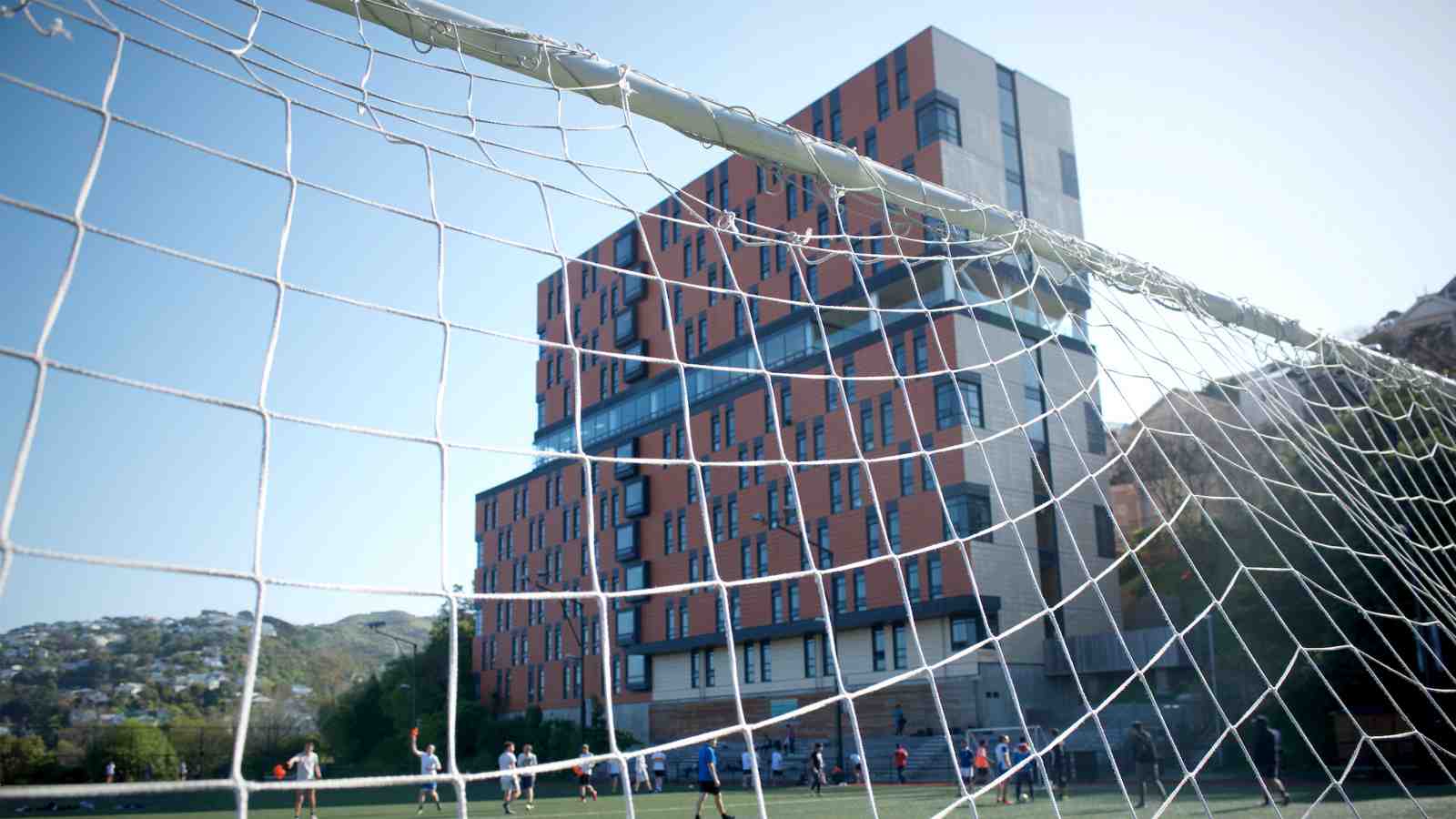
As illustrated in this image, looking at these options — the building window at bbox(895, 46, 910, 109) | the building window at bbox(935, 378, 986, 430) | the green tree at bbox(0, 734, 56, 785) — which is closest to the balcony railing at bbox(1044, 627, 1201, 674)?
the building window at bbox(935, 378, 986, 430)

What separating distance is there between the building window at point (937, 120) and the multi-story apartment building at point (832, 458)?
8cm

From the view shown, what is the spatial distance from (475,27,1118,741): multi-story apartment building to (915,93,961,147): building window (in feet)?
0.26

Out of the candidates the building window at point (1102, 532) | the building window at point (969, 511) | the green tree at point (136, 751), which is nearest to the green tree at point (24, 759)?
the green tree at point (136, 751)

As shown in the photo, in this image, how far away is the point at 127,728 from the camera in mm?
24375

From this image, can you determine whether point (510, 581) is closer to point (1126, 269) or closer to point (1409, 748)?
point (1409, 748)

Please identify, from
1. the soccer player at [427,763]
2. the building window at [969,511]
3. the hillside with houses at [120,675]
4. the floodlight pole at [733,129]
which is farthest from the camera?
the building window at [969,511]

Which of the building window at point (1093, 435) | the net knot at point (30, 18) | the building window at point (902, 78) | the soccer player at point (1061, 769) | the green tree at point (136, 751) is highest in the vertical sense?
the building window at point (902, 78)

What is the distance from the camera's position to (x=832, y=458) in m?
36.7

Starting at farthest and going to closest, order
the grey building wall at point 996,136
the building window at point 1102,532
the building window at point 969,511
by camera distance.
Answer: the grey building wall at point 996,136 < the building window at point 1102,532 < the building window at point 969,511

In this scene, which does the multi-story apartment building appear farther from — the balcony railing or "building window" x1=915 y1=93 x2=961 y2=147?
the balcony railing

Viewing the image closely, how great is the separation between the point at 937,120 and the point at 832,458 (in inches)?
463

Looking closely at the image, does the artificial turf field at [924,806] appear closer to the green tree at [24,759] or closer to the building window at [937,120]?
the green tree at [24,759]

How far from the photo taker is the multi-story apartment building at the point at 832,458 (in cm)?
3284

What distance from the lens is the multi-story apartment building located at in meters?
32.8
